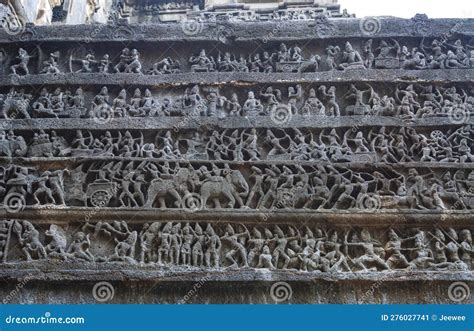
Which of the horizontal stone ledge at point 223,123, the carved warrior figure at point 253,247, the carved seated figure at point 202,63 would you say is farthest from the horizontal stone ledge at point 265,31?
the carved warrior figure at point 253,247

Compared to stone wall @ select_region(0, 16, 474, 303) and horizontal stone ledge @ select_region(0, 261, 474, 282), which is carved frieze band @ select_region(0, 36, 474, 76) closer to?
stone wall @ select_region(0, 16, 474, 303)

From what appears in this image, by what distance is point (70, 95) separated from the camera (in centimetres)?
920

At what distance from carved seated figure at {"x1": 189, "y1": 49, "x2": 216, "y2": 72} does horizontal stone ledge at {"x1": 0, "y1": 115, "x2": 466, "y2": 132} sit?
2.89ft

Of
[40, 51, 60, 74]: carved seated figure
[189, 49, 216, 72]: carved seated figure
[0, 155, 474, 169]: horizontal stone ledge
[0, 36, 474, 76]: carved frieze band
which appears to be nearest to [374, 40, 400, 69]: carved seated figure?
[0, 36, 474, 76]: carved frieze band

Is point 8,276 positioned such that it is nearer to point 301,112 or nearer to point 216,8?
point 301,112

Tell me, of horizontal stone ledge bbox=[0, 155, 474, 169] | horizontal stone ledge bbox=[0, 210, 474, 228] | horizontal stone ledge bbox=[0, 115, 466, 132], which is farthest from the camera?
horizontal stone ledge bbox=[0, 115, 466, 132]

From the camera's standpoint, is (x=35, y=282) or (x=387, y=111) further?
(x=387, y=111)

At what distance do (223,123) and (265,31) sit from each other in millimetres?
1753

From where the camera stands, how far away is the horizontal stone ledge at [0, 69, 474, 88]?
9.11 metres

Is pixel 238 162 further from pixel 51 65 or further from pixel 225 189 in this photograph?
pixel 51 65

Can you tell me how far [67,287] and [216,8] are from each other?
796cm

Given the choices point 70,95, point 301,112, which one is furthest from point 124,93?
point 301,112

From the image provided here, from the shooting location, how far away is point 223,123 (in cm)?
873

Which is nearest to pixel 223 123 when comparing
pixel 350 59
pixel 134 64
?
pixel 134 64
